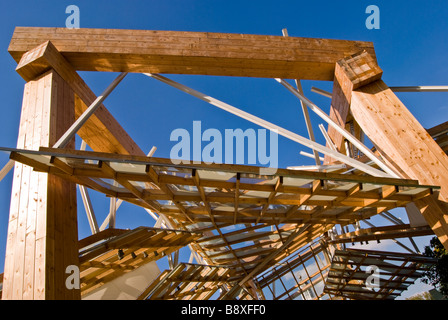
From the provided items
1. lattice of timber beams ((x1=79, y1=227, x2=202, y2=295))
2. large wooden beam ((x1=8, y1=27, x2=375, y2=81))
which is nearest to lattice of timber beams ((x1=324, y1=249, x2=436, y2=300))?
lattice of timber beams ((x1=79, y1=227, x2=202, y2=295))

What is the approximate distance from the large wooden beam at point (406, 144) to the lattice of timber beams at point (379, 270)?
8844 millimetres

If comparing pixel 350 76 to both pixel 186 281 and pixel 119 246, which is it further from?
pixel 186 281

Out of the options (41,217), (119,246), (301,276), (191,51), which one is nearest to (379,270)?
(301,276)

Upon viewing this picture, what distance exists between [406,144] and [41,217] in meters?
5.44

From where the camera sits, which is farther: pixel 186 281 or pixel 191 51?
pixel 186 281

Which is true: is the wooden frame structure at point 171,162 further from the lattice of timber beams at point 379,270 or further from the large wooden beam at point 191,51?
the lattice of timber beams at point 379,270

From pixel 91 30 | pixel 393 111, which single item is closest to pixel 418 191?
pixel 393 111

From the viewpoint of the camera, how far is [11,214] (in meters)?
4.51

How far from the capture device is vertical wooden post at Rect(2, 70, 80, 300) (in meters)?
4.00

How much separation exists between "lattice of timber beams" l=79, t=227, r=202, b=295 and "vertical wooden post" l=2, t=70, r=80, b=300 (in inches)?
63.0

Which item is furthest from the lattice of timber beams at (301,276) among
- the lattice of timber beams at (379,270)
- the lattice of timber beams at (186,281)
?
the lattice of timber beams at (186,281)

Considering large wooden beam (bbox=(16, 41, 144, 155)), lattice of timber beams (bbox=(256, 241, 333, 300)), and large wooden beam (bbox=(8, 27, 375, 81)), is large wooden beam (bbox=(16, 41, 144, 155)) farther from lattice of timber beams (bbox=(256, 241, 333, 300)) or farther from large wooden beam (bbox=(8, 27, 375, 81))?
lattice of timber beams (bbox=(256, 241, 333, 300))

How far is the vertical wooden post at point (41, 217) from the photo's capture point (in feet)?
13.1

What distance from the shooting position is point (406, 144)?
4898 mm
